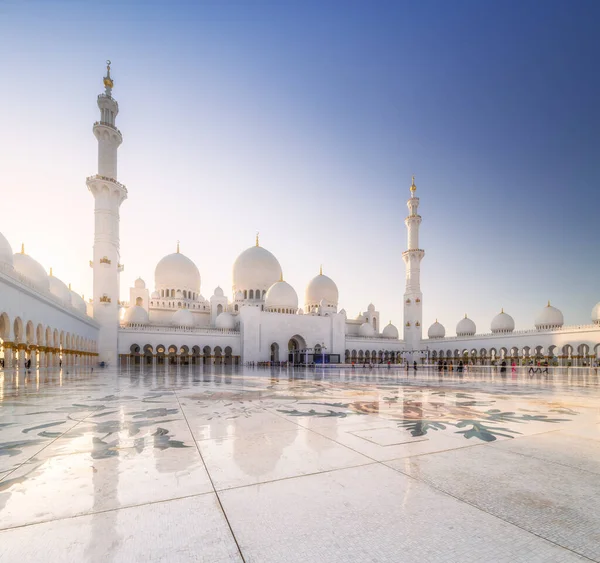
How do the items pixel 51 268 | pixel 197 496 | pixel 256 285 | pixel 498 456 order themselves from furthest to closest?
1. pixel 256 285
2. pixel 51 268
3. pixel 498 456
4. pixel 197 496

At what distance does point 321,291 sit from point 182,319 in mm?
19710

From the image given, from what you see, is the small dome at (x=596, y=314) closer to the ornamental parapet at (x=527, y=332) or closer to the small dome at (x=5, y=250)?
the ornamental parapet at (x=527, y=332)

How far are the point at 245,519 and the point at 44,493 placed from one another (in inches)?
55.7

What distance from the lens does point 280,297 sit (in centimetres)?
4341

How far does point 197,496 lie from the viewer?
2258mm

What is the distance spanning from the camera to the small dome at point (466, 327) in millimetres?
46438

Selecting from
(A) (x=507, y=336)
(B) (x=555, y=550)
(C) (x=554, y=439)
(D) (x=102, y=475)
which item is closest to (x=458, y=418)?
(C) (x=554, y=439)

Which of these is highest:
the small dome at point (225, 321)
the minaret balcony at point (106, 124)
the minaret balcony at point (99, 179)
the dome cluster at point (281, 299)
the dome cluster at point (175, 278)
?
the minaret balcony at point (106, 124)

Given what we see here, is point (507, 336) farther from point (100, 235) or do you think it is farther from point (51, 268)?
point (51, 268)

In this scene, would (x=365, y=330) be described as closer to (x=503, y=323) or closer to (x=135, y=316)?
(x=503, y=323)

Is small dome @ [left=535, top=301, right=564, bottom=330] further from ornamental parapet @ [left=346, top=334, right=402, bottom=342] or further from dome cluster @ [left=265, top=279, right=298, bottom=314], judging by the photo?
dome cluster @ [left=265, top=279, right=298, bottom=314]

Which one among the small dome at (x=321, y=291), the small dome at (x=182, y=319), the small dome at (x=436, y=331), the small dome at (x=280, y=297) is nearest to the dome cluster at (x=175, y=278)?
the small dome at (x=182, y=319)

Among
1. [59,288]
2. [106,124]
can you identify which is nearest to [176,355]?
[59,288]

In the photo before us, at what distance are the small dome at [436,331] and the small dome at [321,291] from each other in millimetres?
13620
